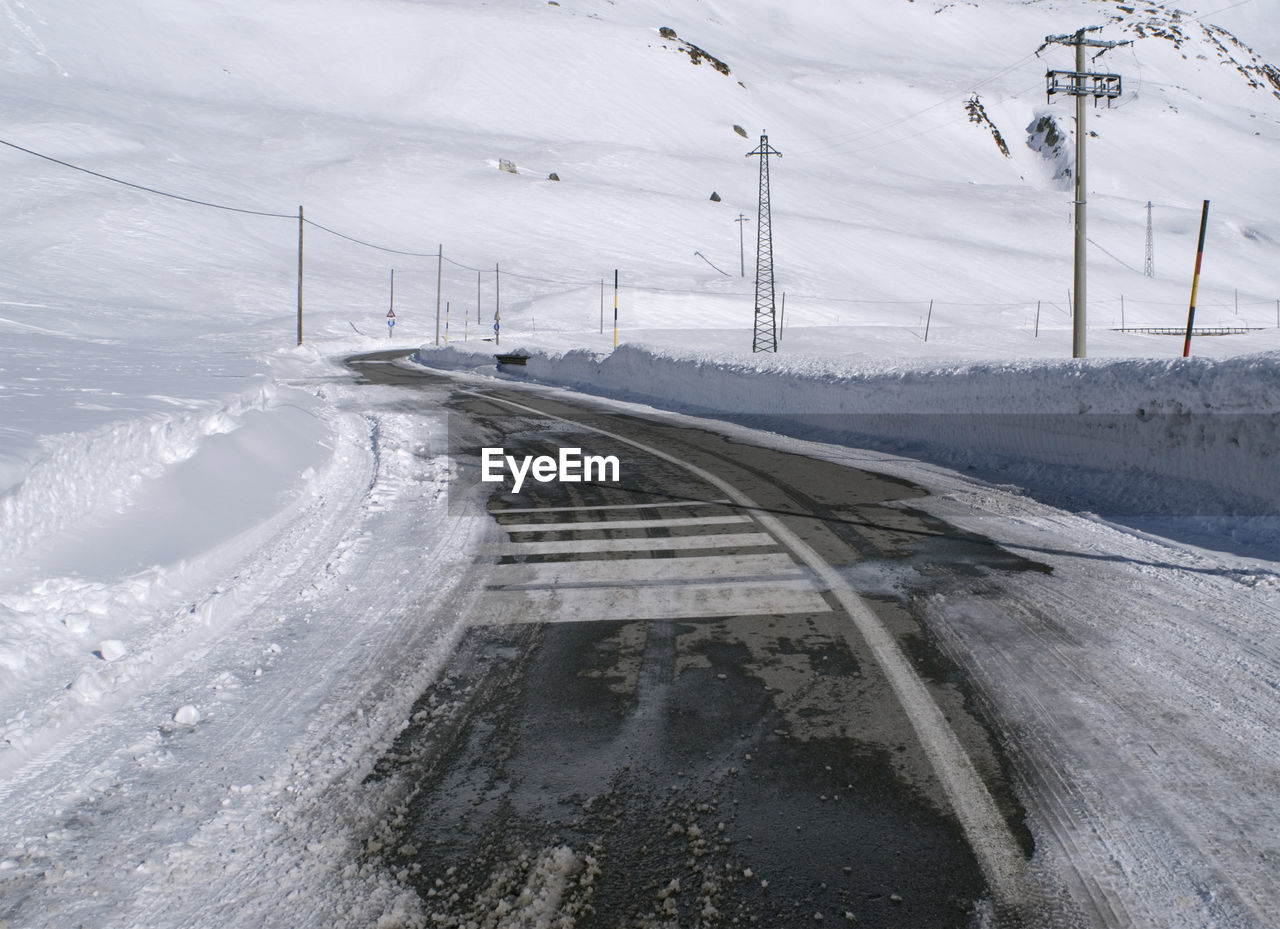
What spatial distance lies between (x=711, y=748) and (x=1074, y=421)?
8134mm

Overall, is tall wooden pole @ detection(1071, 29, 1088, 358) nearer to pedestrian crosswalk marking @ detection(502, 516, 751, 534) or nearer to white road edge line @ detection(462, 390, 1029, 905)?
pedestrian crosswalk marking @ detection(502, 516, 751, 534)

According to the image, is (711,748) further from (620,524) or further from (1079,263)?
(1079,263)

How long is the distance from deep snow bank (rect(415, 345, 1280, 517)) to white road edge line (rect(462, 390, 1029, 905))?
4.16 meters

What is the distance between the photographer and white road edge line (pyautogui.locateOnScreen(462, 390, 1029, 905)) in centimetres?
317

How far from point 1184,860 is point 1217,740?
3.45ft

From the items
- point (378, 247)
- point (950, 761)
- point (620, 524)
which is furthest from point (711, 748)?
point (378, 247)

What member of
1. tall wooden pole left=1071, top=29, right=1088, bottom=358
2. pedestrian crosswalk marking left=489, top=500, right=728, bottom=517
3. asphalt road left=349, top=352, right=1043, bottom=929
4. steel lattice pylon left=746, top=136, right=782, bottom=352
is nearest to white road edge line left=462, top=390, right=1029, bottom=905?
asphalt road left=349, top=352, right=1043, bottom=929

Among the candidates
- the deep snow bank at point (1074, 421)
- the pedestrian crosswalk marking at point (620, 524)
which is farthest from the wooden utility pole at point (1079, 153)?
the pedestrian crosswalk marking at point (620, 524)

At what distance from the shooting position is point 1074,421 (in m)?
10.7

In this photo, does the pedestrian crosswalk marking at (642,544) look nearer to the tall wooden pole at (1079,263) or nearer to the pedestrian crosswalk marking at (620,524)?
the pedestrian crosswalk marking at (620,524)

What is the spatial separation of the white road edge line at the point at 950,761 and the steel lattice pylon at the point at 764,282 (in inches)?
1179

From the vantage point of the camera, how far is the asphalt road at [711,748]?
307 cm

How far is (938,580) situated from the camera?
6.60m

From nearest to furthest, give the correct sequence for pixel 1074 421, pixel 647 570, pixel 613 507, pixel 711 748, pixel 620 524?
1. pixel 711 748
2. pixel 647 570
3. pixel 620 524
4. pixel 613 507
5. pixel 1074 421
